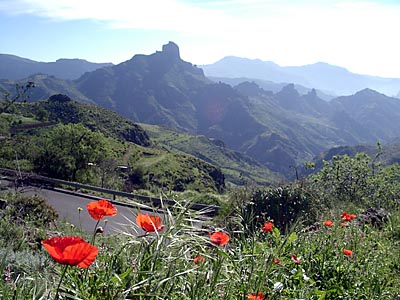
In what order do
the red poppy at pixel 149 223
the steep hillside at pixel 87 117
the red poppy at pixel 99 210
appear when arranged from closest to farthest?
the red poppy at pixel 149 223 < the red poppy at pixel 99 210 < the steep hillside at pixel 87 117

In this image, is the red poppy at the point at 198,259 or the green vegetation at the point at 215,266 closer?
the green vegetation at the point at 215,266

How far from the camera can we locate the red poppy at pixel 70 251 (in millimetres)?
1807

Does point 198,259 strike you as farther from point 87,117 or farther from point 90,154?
point 87,117

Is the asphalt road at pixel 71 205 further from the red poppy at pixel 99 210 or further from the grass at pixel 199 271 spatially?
the red poppy at pixel 99 210

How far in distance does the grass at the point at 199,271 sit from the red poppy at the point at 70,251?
30cm

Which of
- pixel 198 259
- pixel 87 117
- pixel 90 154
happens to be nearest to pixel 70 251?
pixel 198 259

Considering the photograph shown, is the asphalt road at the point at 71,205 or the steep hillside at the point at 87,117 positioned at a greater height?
the asphalt road at the point at 71,205

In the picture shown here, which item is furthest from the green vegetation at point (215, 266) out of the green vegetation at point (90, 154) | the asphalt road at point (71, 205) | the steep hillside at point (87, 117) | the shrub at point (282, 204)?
the steep hillside at point (87, 117)

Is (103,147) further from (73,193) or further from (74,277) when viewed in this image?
(74,277)

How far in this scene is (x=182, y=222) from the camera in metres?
2.57

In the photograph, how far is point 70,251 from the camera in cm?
182

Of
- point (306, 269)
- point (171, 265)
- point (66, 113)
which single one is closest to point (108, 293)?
point (171, 265)

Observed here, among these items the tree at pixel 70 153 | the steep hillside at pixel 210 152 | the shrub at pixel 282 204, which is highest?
the shrub at pixel 282 204

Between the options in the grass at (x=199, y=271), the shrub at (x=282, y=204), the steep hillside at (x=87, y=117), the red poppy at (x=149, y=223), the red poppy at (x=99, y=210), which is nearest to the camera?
the grass at (x=199, y=271)
